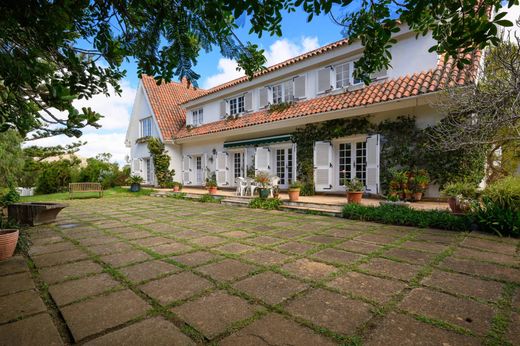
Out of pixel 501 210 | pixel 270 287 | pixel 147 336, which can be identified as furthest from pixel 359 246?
pixel 147 336

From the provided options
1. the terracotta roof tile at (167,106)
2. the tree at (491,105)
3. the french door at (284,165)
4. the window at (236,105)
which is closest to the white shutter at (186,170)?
the terracotta roof tile at (167,106)

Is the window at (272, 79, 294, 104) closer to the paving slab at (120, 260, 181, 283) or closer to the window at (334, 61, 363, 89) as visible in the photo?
the window at (334, 61, 363, 89)

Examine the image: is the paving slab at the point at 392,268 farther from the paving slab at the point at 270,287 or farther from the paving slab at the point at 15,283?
the paving slab at the point at 15,283

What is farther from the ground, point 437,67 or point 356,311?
point 437,67

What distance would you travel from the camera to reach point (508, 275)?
123 inches

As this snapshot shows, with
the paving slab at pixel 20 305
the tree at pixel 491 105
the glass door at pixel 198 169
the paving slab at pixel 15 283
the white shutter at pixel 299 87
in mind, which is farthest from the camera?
the glass door at pixel 198 169

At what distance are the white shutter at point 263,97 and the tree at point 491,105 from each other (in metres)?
7.35

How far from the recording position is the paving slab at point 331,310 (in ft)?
7.03

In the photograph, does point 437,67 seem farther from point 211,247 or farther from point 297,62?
point 211,247

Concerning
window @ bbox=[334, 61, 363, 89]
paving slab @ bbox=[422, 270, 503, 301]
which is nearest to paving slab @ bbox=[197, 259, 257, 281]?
paving slab @ bbox=[422, 270, 503, 301]

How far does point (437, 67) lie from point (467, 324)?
8415 mm

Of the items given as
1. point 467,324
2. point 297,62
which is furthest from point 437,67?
point 467,324

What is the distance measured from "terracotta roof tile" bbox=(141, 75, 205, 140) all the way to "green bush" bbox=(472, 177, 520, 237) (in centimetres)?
1549

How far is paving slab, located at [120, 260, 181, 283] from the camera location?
3148 mm
